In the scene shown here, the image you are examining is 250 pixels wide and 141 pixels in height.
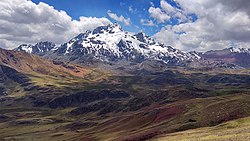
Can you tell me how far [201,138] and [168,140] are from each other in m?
11.4

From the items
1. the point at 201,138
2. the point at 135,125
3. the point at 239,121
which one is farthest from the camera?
the point at 135,125

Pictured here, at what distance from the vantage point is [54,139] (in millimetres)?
186000

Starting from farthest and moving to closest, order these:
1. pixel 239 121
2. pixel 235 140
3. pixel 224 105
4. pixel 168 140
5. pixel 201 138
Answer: pixel 224 105 → pixel 239 121 → pixel 168 140 → pixel 201 138 → pixel 235 140

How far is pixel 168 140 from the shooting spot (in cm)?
7994

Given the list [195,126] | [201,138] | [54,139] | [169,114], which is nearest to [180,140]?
[201,138]

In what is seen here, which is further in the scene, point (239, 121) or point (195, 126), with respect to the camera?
point (195, 126)

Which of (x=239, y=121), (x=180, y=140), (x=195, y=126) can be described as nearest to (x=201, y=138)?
(x=180, y=140)

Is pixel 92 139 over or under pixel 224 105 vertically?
under

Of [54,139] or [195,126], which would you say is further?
[54,139]

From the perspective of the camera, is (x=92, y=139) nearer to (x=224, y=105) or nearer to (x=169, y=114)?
(x=169, y=114)

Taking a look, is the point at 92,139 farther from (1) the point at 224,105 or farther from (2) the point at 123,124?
(1) the point at 224,105

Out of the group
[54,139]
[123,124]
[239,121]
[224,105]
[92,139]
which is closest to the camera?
[239,121]

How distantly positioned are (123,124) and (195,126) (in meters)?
59.4

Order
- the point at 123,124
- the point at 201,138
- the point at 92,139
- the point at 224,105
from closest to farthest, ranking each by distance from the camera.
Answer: the point at 201,138 → the point at 224,105 → the point at 92,139 → the point at 123,124
